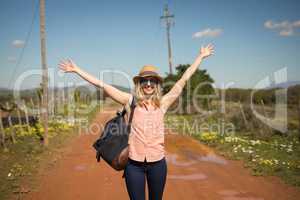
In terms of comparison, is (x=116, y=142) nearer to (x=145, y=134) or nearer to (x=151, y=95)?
(x=145, y=134)

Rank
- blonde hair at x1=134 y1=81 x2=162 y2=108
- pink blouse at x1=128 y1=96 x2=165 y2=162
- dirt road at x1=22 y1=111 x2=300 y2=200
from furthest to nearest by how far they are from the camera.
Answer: dirt road at x1=22 y1=111 x2=300 y2=200 < blonde hair at x1=134 y1=81 x2=162 y2=108 < pink blouse at x1=128 y1=96 x2=165 y2=162

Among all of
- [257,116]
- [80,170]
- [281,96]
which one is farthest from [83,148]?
[281,96]

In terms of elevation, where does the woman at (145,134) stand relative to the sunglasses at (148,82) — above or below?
below

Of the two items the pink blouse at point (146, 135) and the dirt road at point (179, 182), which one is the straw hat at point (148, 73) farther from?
the dirt road at point (179, 182)

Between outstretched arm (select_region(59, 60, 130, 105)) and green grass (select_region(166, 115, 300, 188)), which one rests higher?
outstretched arm (select_region(59, 60, 130, 105))

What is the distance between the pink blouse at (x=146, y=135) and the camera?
3246mm

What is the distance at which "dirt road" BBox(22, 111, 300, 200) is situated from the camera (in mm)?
6004

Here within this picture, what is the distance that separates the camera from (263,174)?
749cm

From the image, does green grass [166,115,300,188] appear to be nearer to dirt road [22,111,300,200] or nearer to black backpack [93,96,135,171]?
dirt road [22,111,300,200]

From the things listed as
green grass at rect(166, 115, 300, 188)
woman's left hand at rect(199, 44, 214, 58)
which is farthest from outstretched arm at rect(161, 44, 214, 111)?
green grass at rect(166, 115, 300, 188)

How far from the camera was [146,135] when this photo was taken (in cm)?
326

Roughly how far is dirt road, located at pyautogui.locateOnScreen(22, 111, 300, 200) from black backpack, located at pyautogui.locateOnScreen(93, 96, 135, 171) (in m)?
2.72

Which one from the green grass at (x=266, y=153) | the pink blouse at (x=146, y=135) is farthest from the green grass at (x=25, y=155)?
the green grass at (x=266, y=153)

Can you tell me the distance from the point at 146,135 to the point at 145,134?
0.01 m
